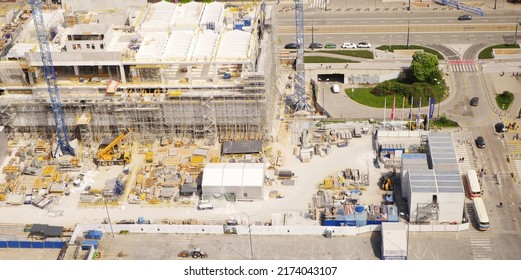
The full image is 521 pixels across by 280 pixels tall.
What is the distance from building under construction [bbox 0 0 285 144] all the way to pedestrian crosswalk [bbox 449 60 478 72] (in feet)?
124

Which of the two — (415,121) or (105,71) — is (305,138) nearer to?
(415,121)

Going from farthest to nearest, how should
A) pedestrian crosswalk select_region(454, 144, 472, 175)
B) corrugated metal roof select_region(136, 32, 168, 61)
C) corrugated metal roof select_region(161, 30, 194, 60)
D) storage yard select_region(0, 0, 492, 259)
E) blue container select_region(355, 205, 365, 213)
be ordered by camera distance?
corrugated metal roof select_region(161, 30, 194, 60) < corrugated metal roof select_region(136, 32, 168, 61) < pedestrian crosswalk select_region(454, 144, 472, 175) < blue container select_region(355, 205, 365, 213) < storage yard select_region(0, 0, 492, 259)

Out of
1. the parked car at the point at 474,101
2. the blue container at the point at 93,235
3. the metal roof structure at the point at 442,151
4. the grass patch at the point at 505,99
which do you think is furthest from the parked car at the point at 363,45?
the blue container at the point at 93,235

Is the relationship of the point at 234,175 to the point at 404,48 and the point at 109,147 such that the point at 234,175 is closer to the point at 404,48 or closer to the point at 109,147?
the point at 109,147

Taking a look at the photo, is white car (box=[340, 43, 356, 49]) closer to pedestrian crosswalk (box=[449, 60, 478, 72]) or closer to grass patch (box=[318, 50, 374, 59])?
grass patch (box=[318, 50, 374, 59])

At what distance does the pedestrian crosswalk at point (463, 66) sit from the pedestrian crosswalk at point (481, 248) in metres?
53.4

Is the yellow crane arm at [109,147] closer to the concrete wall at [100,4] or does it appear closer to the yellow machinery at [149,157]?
the yellow machinery at [149,157]

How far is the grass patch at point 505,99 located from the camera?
5276 inches

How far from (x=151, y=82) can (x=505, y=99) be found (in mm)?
63805

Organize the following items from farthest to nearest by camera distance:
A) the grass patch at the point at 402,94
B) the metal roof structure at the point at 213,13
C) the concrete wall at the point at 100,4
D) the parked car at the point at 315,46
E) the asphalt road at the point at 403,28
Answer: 1. the asphalt road at the point at 403,28
2. the parked car at the point at 315,46
3. the concrete wall at the point at 100,4
4. the metal roof structure at the point at 213,13
5. the grass patch at the point at 402,94

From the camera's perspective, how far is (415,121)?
13062 cm

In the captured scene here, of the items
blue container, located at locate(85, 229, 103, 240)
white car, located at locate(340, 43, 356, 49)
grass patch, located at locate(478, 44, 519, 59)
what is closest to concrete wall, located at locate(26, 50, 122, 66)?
blue container, located at locate(85, 229, 103, 240)

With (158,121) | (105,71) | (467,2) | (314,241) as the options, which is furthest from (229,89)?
(467,2)

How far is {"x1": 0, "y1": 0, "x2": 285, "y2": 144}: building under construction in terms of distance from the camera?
123062 mm
